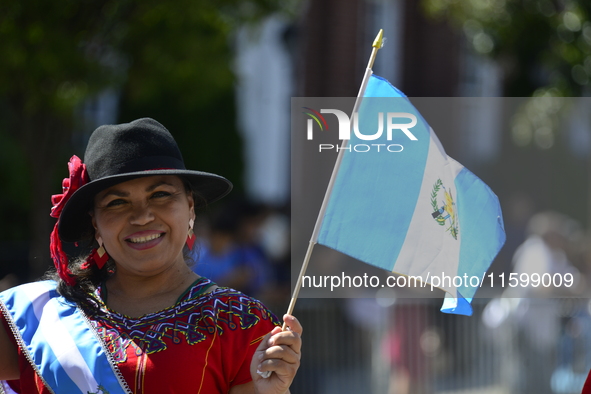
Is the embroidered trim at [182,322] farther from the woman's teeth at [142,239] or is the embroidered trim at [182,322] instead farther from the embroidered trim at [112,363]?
the woman's teeth at [142,239]

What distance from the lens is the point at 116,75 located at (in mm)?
7590

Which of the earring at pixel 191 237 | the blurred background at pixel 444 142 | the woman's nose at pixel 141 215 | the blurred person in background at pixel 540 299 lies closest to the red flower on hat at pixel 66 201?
the woman's nose at pixel 141 215

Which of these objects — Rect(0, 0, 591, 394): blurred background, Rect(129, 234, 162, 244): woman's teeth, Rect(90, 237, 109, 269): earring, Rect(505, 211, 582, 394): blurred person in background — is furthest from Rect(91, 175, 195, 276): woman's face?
Rect(505, 211, 582, 394): blurred person in background

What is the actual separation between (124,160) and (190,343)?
1.94 feet

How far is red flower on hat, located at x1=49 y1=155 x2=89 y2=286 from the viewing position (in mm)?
2512

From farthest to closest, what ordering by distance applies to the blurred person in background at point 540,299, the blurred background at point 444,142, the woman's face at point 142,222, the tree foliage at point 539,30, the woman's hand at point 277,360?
the tree foliage at point 539,30 < the blurred background at point 444,142 < the blurred person in background at point 540,299 < the woman's face at point 142,222 < the woman's hand at point 277,360

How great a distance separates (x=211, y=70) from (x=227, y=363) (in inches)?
239

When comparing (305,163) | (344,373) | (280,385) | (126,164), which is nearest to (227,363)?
(280,385)

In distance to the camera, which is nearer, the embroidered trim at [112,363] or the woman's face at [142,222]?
the embroidered trim at [112,363]

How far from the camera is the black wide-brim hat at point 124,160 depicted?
7.88 ft

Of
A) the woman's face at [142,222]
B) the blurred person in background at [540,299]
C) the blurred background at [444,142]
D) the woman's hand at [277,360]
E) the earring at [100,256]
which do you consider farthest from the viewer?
the blurred background at [444,142]

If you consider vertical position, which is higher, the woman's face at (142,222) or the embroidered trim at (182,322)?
the woman's face at (142,222)

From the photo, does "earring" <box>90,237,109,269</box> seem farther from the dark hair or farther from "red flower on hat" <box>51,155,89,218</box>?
"red flower on hat" <box>51,155,89,218</box>

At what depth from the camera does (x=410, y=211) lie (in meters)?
2.71
